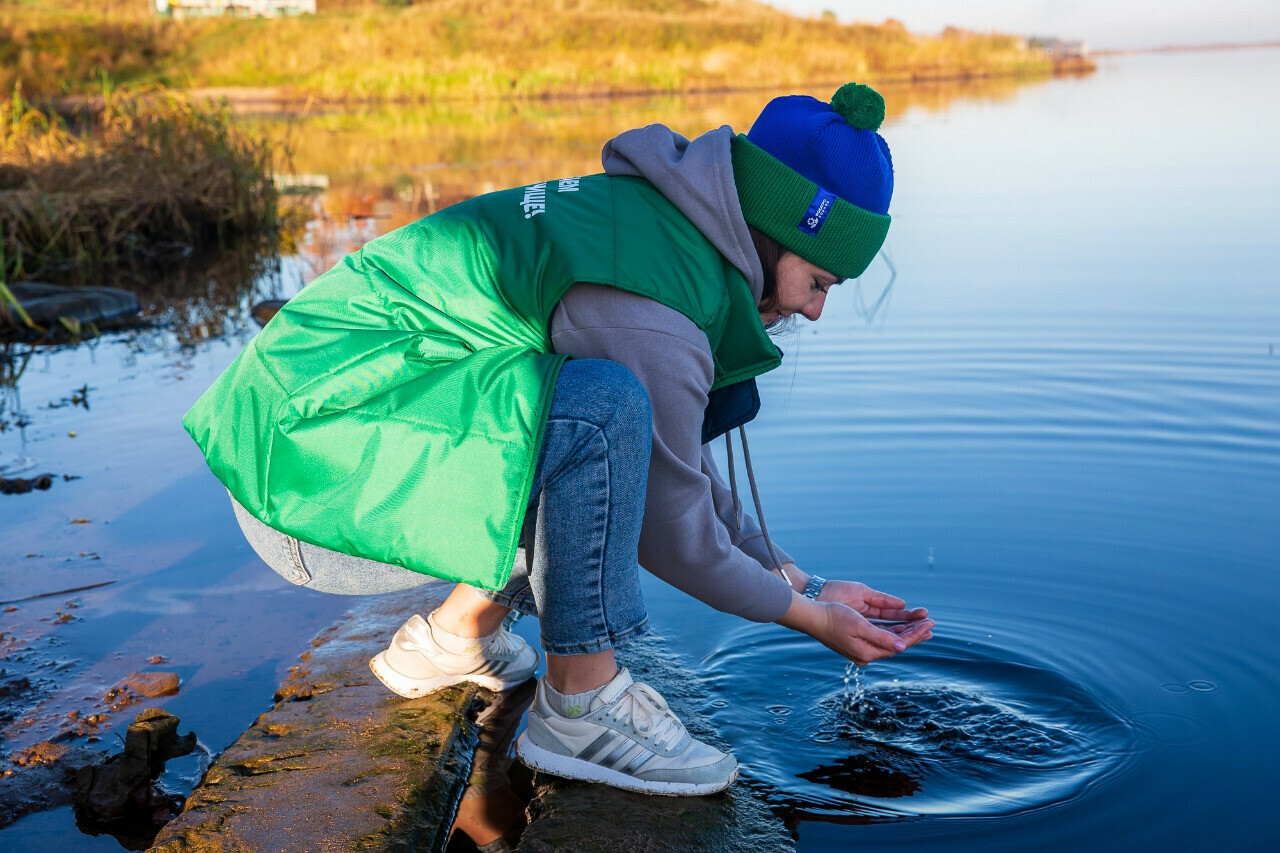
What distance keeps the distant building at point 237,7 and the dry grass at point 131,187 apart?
3528 cm

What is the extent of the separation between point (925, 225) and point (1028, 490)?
206 inches

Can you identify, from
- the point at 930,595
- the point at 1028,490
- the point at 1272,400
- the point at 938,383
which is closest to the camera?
the point at 930,595

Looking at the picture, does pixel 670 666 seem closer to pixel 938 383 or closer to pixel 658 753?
pixel 658 753

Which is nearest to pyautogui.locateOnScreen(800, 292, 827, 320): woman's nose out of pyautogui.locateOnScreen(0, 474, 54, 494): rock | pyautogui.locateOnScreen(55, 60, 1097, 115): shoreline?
pyautogui.locateOnScreen(0, 474, 54, 494): rock

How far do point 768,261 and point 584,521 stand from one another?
56 centimetres

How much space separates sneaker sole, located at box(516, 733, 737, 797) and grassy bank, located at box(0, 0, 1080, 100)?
2357cm

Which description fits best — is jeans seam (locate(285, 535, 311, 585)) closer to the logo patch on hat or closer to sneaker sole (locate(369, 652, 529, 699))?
sneaker sole (locate(369, 652, 529, 699))

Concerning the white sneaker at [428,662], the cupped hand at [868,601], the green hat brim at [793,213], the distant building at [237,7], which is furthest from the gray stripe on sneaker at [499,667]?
the distant building at [237,7]

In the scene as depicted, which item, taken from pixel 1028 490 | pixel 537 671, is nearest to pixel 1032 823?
pixel 537 671

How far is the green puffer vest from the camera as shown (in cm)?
191

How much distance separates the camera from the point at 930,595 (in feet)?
10.2

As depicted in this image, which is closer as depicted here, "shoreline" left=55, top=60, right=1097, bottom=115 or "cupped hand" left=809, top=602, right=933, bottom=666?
"cupped hand" left=809, top=602, right=933, bottom=666

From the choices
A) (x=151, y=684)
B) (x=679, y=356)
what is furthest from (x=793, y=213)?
(x=151, y=684)

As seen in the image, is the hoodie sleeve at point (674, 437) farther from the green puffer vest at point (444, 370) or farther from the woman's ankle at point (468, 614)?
the woman's ankle at point (468, 614)
